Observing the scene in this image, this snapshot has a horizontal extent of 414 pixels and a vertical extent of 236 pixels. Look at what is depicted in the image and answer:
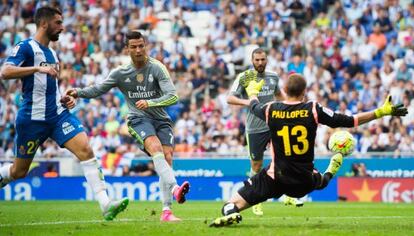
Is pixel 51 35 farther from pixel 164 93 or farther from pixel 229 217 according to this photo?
pixel 229 217

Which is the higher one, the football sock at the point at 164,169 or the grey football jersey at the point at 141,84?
the grey football jersey at the point at 141,84

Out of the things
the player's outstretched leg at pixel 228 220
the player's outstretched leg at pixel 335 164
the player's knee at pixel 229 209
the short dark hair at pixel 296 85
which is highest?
the short dark hair at pixel 296 85

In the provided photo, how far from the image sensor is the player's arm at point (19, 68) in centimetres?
1205

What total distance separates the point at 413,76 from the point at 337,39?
11.7ft

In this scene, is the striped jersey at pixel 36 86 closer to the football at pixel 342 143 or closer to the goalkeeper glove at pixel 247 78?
the football at pixel 342 143

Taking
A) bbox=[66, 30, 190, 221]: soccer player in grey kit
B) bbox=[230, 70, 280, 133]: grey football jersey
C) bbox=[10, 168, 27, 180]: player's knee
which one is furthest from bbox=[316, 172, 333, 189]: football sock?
bbox=[230, 70, 280, 133]: grey football jersey

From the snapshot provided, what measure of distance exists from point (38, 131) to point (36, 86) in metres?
0.63

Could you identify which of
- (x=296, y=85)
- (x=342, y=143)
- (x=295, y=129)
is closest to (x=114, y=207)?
(x=295, y=129)

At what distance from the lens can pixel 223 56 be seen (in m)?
31.8

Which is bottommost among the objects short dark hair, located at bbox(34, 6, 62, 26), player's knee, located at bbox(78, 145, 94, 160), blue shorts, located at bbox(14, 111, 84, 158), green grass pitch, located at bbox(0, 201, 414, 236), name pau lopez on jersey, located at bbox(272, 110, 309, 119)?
green grass pitch, located at bbox(0, 201, 414, 236)

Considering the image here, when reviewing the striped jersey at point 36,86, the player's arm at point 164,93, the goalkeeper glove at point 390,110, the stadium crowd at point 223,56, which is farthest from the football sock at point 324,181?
the stadium crowd at point 223,56

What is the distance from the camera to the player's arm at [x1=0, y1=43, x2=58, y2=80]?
1205cm

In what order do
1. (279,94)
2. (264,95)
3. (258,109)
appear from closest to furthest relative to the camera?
(258,109) < (264,95) < (279,94)

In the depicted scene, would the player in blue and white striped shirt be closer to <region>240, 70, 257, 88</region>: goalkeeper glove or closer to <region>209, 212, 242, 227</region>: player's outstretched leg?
<region>209, 212, 242, 227</region>: player's outstretched leg
